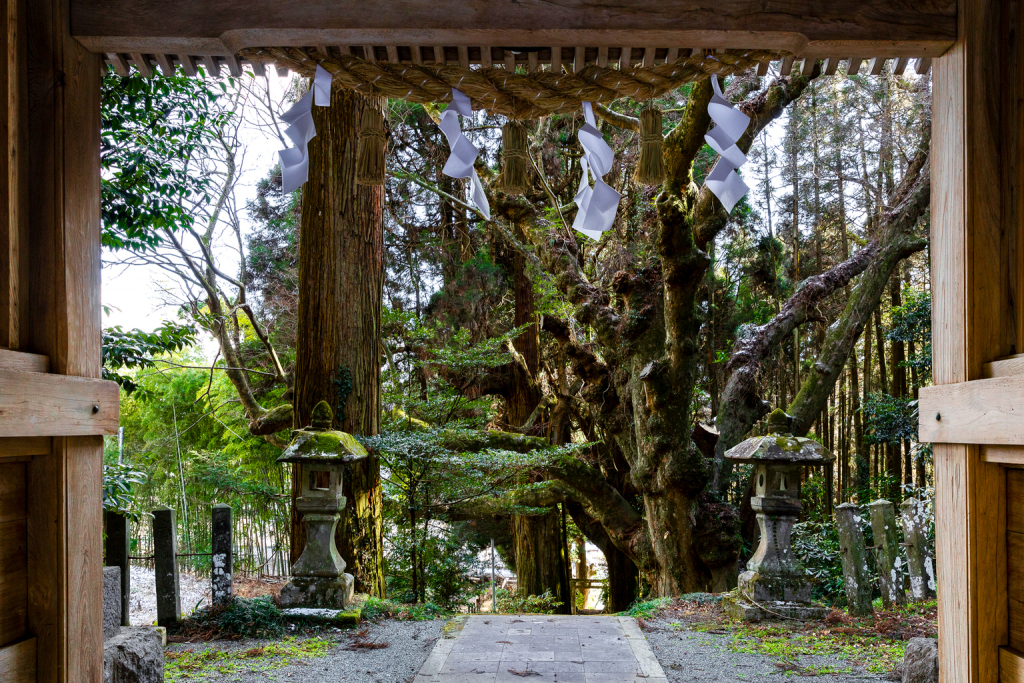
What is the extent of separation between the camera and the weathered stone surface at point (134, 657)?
296 centimetres

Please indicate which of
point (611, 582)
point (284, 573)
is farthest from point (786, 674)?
point (284, 573)

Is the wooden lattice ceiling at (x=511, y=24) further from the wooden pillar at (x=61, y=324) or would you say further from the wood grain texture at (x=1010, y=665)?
the wood grain texture at (x=1010, y=665)

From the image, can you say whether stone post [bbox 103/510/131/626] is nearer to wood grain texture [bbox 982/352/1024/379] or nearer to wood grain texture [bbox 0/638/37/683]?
wood grain texture [bbox 0/638/37/683]

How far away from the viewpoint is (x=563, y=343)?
8352 mm

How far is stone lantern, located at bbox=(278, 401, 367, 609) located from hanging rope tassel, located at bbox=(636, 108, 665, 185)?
11.7 ft

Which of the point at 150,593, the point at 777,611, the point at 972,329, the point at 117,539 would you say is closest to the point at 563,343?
the point at 777,611

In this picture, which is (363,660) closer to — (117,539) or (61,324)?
(117,539)

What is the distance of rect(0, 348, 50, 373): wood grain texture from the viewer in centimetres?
173

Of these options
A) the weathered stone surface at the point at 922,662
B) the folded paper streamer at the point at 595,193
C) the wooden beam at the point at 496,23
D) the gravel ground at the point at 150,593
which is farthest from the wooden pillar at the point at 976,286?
the gravel ground at the point at 150,593

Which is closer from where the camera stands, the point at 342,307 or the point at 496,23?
the point at 496,23

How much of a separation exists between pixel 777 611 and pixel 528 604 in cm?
465

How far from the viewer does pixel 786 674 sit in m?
3.85

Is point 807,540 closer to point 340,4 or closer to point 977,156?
point 977,156

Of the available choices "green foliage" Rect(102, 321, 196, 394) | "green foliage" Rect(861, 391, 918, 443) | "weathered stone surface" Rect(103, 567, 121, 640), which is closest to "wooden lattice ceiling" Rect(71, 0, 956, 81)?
"weathered stone surface" Rect(103, 567, 121, 640)
